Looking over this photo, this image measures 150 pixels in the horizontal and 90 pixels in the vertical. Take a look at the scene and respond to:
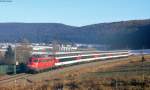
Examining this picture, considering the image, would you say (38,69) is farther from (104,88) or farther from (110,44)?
(110,44)

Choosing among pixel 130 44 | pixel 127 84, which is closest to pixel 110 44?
pixel 130 44

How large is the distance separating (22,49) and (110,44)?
101 meters

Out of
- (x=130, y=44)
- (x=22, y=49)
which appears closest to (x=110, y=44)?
(x=130, y=44)

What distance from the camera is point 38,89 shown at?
1120 inches

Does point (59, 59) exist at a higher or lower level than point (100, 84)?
higher

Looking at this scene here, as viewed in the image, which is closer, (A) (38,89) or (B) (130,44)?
(A) (38,89)

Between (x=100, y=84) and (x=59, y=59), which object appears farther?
(x=59, y=59)

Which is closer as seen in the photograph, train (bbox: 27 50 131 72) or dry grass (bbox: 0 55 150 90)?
dry grass (bbox: 0 55 150 90)

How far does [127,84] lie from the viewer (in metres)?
30.4

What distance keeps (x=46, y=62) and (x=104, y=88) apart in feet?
124

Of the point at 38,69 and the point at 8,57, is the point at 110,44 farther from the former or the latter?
the point at 38,69

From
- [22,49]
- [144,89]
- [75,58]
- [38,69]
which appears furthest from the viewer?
[22,49]

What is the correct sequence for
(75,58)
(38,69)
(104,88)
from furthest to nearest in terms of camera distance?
1. (75,58)
2. (38,69)
3. (104,88)

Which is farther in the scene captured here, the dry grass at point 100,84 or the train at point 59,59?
the train at point 59,59
